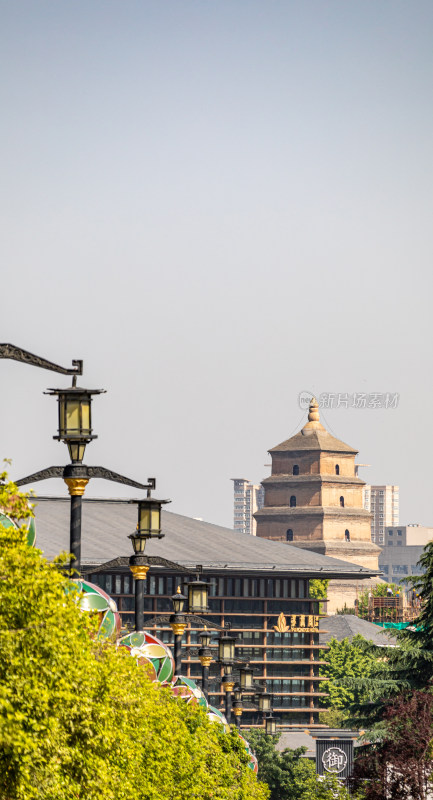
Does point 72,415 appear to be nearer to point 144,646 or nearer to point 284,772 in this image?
point 144,646

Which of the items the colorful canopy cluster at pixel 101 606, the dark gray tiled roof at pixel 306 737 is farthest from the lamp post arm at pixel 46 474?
the dark gray tiled roof at pixel 306 737

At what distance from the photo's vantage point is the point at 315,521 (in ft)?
570

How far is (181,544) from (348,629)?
2430 centimetres

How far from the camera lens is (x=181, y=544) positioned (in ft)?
405

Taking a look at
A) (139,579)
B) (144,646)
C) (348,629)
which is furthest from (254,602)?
(144,646)

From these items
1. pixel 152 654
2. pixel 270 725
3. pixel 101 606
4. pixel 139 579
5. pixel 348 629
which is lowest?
pixel 270 725

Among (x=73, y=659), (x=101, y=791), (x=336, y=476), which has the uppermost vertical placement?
(x=336, y=476)

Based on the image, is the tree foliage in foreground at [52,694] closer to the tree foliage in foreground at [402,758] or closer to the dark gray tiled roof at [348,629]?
the tree foliage in foreground at [402,758]

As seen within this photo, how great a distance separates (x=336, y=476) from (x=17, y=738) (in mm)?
166064

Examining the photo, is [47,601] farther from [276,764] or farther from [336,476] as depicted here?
[336,476]

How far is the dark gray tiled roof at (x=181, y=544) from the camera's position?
115 m

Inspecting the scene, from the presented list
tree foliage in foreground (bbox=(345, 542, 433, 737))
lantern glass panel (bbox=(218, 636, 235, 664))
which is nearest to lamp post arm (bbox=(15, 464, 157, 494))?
lantern glass panel (bbox=(218, 636, 235, 664))

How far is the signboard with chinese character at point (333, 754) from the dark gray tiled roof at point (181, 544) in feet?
112

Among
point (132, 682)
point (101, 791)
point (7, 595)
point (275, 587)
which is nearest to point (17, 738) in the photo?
point (7, 595)
